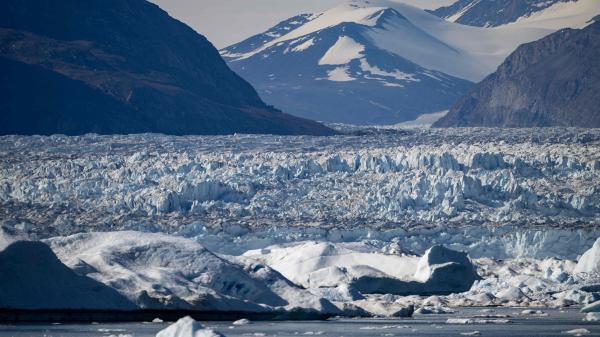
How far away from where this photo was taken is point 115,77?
117 metres

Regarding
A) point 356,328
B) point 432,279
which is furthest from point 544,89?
point 356,328

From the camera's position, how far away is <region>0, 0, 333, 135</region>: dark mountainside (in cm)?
10844

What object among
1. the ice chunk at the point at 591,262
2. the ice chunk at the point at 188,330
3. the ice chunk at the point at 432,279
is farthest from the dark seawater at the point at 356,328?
the ice chunk at the point at 591,262

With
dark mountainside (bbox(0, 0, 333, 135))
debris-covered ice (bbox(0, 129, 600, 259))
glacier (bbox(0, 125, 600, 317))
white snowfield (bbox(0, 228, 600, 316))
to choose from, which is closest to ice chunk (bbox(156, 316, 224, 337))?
white snowfield (bbox(0, 228, 600, 316))

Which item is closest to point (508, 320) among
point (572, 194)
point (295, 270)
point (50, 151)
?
point (295, 270)

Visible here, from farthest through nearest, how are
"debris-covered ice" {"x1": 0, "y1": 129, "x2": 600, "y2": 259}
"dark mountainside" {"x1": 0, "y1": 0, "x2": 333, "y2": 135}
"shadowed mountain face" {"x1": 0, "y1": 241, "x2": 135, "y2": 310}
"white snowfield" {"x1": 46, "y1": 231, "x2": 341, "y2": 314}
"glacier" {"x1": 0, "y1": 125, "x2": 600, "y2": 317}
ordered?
"dark mountainside" {"x1": 0, "y1": 0, "x2": 333, "y2": 135}
"debris-covered ice" {"x1": 0, "y1": 129, "x2": 600, "y2": 259}
"glacier" {"x1": 0, "y1": 125, "x2": 600, "y2": 317}
"white snowfield" {"x1": 46, "y1": 231, "x2": 341, "y2": 314}
"shadowed mountain face" {"x1": 0, "y1": 241, "x2": 135, "y2": 310}

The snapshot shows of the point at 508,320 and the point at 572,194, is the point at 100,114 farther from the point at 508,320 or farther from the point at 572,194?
the point at 508,320

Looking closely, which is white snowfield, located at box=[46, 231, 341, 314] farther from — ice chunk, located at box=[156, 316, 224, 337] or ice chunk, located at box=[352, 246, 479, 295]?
ice chunk, located at box=[352, 246, 479, 295]

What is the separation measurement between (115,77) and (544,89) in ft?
232

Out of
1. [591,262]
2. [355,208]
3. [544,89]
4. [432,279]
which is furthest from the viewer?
[544,89]

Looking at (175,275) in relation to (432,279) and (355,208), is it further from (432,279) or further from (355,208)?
(355,208)

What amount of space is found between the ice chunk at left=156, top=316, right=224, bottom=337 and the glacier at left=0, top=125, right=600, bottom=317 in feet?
40.9

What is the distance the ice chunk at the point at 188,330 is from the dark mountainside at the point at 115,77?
75505 millimetres

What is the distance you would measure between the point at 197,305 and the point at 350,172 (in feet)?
140
